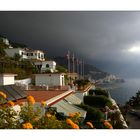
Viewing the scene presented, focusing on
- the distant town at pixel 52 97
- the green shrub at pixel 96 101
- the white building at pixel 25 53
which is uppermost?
the white building at pixel 25 53

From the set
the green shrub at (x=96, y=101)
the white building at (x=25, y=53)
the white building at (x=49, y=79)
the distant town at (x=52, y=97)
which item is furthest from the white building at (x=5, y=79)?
the white building at (x=25, y=53)

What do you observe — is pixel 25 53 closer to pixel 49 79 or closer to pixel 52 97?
pixel 49 79

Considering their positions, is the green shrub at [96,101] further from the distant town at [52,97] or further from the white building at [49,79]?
the white building at [49,79]

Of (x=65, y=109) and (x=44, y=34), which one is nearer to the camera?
(x=65, y=109)

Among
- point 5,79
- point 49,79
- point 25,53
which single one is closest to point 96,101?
point 49,79

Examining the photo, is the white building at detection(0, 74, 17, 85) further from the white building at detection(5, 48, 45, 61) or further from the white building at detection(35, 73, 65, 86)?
the white building at detection(5, 48, 45, 61)

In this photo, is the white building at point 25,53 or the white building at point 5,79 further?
the white building at point 25,53

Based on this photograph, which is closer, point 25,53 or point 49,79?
point 49,79

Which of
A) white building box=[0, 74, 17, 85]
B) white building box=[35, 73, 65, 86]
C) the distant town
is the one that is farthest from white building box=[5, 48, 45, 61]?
white building box=[0, 74, 17, 85]

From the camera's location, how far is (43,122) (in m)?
6.48

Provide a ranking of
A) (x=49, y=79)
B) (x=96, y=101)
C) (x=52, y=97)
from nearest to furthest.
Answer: (x=52, y=97)
(x=96, y=101)
(x=49, y=79)
